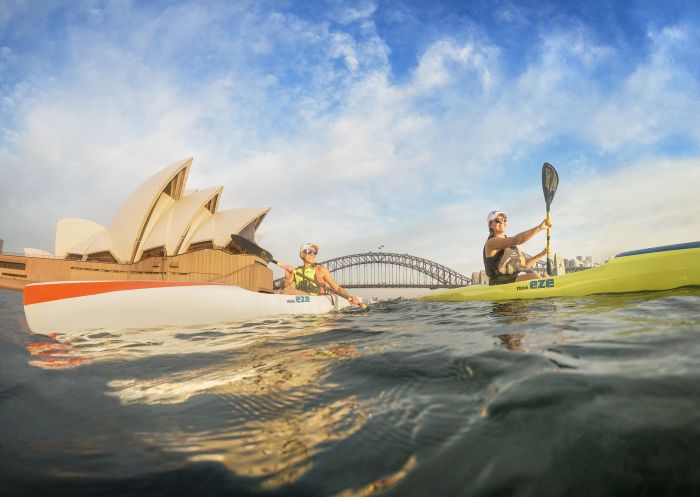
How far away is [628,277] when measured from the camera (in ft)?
21.3

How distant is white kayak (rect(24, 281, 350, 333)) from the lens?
5.31 metres

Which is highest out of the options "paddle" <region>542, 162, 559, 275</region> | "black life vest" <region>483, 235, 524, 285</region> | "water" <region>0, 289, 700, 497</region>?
"paddle" <region>542, 162, 559, 275</region>

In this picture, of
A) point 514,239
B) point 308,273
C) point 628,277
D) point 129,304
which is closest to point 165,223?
point 308,273

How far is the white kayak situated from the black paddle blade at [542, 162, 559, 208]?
27.5ft

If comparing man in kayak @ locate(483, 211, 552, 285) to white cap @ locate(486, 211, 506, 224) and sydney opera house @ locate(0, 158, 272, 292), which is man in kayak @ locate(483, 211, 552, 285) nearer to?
white cap @ locate(486, 211, 506, 224)

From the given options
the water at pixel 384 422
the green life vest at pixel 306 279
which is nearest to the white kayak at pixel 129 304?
the water at pixel 384 422

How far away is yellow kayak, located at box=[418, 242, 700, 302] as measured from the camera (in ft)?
19.9

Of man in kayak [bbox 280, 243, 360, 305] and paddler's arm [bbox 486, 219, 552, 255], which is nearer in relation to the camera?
paddler's arm [bbox 486, 219, 552, 255]

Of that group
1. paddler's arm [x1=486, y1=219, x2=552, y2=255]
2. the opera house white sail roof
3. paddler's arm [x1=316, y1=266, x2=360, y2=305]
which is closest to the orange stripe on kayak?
paddler's arm [x1=316, y1=266, x2=360, y2=305]

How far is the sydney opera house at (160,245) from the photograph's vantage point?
3139 cm

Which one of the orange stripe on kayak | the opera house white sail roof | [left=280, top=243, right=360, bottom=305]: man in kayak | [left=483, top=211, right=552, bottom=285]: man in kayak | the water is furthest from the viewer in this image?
the opera house white sail roof

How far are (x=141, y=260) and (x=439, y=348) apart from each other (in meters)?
36.7

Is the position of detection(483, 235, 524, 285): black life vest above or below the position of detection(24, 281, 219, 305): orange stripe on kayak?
above

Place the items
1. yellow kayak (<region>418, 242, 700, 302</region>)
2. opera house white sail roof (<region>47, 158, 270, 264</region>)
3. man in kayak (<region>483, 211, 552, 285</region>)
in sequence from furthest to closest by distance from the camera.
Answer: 1. opera house white sail roof (<region>47, 158, 270, 264</region>)
2. man in kayak (<region>483, 211, 552, 285</region>)
3. yellow kayak (<region>418, 242, 700, 302</region>)
